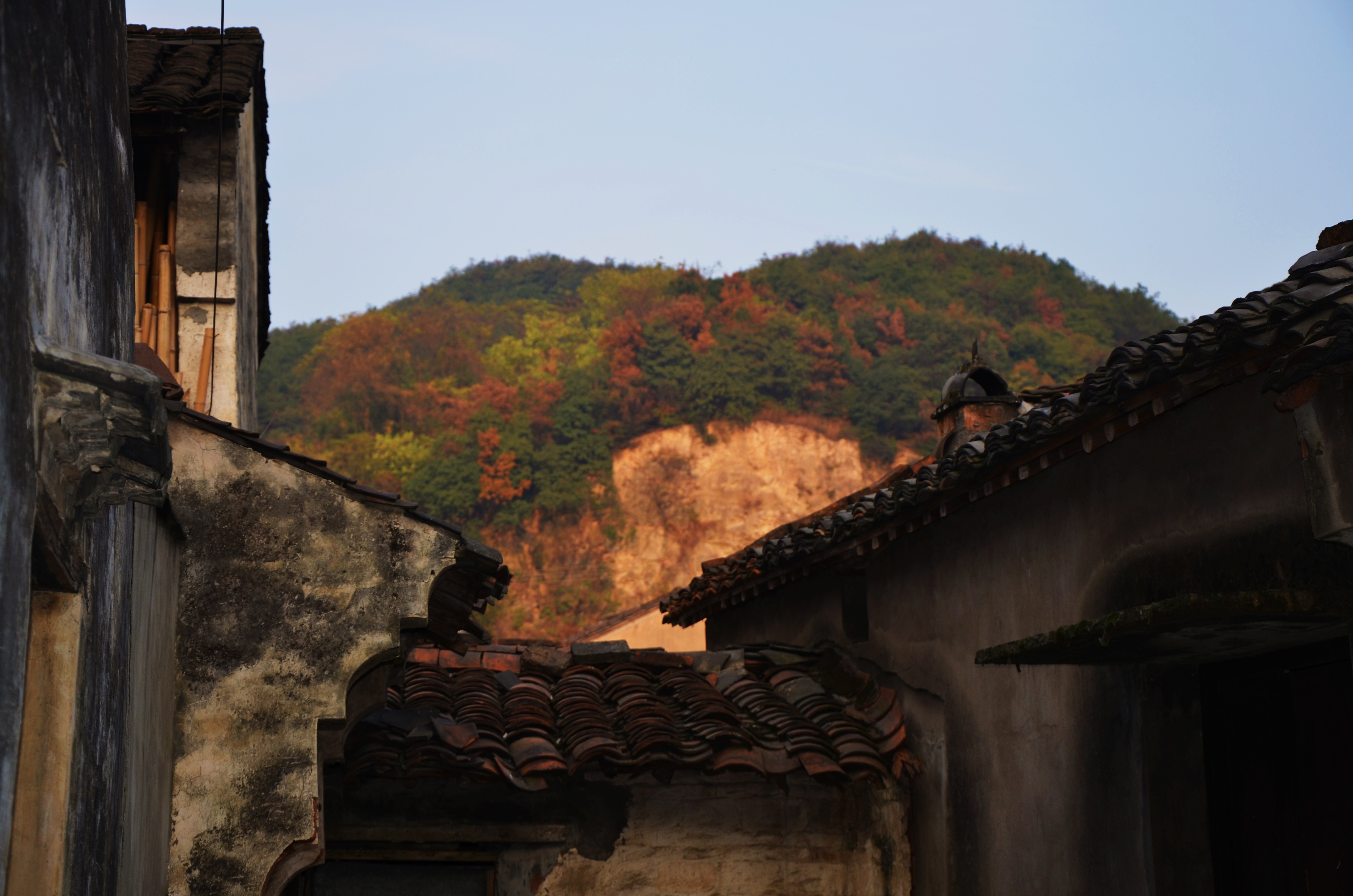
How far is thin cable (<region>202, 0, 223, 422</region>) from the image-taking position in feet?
28.1

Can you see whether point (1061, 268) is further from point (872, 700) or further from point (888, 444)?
point (872, 700)

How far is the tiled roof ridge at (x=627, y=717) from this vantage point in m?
7.29

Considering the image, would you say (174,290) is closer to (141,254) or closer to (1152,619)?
(141,254)

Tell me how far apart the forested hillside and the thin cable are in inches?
1359

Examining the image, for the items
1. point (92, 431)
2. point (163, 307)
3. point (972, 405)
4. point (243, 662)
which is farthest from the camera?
point (972, 405)

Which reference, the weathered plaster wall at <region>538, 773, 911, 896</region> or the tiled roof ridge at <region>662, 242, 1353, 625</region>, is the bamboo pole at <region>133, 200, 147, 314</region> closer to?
the weathered plaster wall at <region>538, 773, 911, 896</region>

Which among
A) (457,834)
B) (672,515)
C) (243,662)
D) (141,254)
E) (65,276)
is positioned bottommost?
(457,834)

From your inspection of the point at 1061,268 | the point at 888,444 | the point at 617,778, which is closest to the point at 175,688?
the point at 617,778

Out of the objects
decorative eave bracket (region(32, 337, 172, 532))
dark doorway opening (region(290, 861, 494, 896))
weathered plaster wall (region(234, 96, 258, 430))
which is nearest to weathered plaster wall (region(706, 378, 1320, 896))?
dark doorway opening (region(290, 861, 494, 896))

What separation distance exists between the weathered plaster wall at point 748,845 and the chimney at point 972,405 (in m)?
3.87

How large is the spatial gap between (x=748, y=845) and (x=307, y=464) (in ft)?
13.1

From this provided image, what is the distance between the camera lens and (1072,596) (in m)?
6.47

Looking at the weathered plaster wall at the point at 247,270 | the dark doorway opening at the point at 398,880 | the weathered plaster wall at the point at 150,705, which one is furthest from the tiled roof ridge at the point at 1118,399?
the weathered plaster wall at the point at 247,270

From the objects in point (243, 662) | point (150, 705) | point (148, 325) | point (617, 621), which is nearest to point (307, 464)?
point (243, 662)
